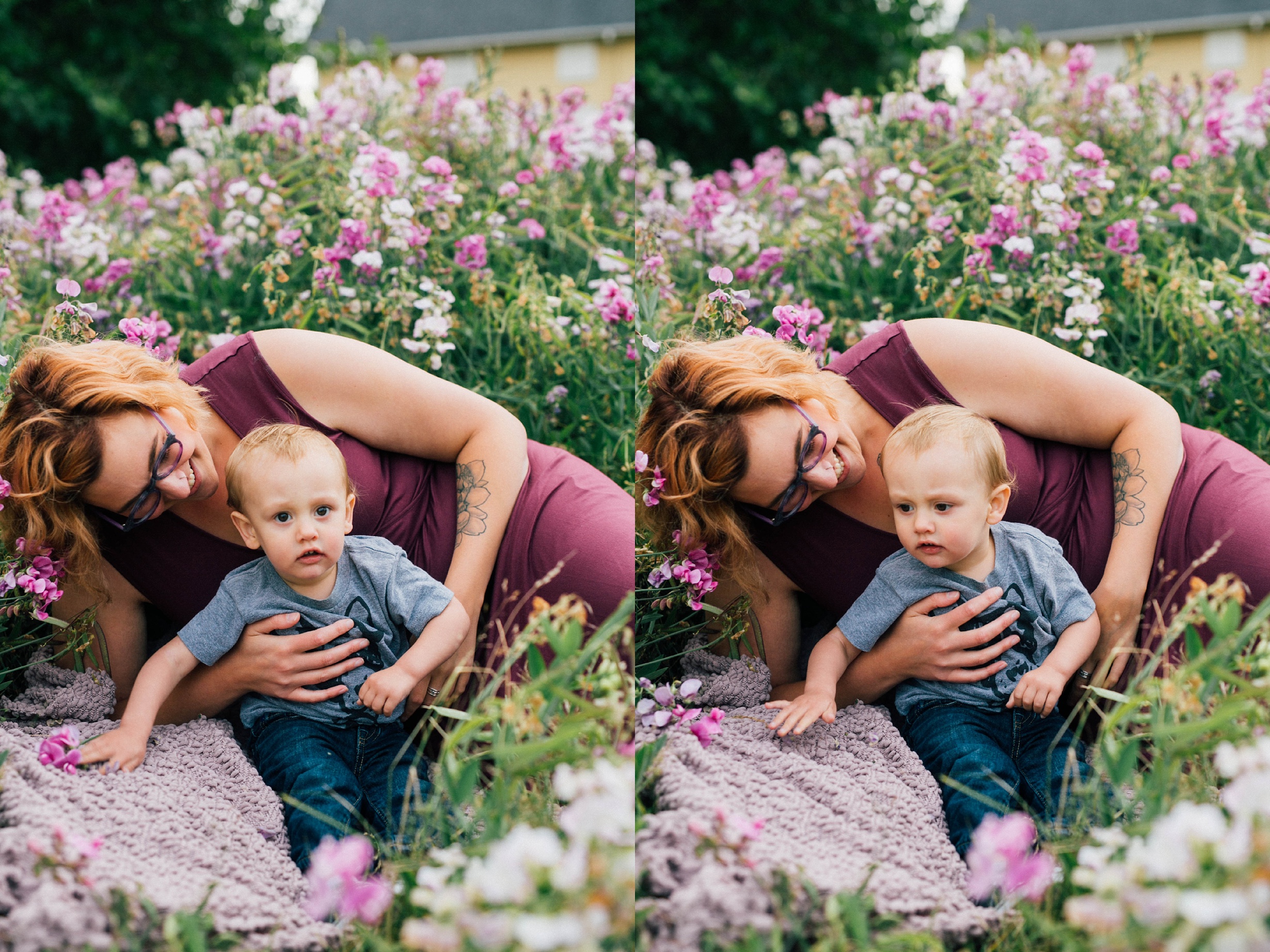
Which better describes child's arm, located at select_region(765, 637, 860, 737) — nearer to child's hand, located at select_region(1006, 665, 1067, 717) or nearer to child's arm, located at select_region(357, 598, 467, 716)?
child's hand, located at select_region(1006, 665, 1067, 717)

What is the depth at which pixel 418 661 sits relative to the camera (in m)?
1.93

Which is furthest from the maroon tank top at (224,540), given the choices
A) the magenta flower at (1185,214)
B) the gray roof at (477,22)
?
the gray roof at (477,22)

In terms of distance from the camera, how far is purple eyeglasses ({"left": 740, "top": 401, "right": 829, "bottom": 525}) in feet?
6.44

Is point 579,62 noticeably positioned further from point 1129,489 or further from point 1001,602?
point 1001,602

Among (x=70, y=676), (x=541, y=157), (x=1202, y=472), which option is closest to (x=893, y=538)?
(x=1202, y=472)

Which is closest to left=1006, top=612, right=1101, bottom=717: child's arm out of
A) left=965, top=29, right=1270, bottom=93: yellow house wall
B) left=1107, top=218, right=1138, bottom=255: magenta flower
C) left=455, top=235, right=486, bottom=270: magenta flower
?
left=1107, top=218, right=1138, bottom=255: magenta flower

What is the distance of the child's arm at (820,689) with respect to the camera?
1.97 meters

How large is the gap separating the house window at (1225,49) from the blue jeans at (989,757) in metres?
13.1

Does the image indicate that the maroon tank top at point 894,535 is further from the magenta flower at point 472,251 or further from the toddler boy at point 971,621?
the magenta flower at point 472,251

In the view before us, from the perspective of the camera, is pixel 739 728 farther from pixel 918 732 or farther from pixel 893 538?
pixel 893 538

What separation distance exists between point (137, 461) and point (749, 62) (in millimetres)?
7247

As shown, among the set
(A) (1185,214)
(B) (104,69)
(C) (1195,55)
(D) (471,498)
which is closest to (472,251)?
(D) (471,498)

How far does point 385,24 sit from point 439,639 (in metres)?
6.37

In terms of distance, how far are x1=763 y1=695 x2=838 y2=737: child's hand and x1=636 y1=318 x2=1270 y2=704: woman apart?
0.14m
